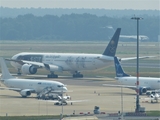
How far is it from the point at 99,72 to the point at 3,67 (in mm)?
38455

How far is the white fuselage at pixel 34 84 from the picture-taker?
84.8m

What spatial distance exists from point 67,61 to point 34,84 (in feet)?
99.6

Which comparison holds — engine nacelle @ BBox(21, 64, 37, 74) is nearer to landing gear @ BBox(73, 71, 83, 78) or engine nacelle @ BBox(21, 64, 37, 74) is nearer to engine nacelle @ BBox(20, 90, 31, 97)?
landing gear @ BBox(73, 71, 83, 78)

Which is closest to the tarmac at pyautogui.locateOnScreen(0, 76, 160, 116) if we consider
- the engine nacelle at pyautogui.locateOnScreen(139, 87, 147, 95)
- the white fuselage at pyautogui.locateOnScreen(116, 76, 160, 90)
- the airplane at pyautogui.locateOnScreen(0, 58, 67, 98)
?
the airplane at pyautogui.locateOnScreen(0, 58, 67, 98)

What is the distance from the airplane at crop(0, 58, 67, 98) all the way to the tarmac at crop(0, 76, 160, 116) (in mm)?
816

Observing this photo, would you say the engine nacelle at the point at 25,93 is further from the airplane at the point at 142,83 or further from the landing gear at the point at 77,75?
the landing gear at the point at 77,75

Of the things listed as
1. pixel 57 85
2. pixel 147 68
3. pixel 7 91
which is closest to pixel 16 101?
pixel 57 85

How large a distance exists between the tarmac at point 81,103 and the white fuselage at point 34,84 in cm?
114

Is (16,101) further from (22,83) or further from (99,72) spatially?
(99,72)

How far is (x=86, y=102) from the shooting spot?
→ 80812mm

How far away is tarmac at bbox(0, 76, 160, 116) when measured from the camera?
72.0 m

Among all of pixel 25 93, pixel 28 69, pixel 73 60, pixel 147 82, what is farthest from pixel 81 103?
pixel 28 69

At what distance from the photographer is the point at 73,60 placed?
380 ft

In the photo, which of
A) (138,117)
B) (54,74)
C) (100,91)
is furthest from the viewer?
(54,74)
